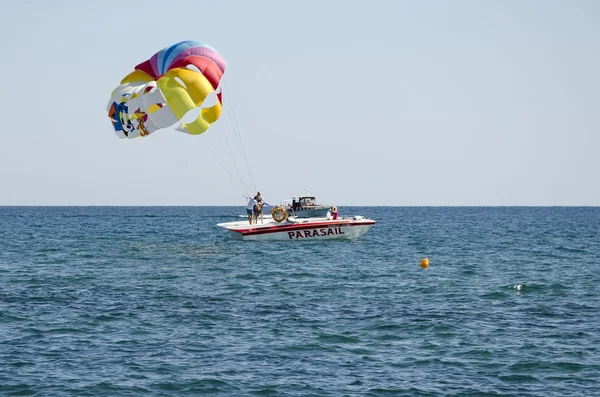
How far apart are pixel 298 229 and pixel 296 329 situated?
1043 inches

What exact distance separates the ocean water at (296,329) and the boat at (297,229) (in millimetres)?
8224

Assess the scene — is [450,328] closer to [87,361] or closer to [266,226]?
[87,361]

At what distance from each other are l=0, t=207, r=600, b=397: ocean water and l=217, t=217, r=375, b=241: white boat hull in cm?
821

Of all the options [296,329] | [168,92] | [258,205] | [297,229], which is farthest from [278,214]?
[296,329]

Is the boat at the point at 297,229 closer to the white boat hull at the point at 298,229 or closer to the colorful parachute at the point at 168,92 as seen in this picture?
the white boat hull at the point at 298,229

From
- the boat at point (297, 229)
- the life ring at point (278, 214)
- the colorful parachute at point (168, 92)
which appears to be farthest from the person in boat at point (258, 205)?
the colorful parachute at point (168, 92)

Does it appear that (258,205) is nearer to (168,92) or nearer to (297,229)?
(297,229)

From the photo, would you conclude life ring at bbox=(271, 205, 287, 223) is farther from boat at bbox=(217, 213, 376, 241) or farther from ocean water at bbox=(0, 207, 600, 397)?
ocean water at bbox=(0, 207, 600, 397)

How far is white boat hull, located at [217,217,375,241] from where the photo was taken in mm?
46906

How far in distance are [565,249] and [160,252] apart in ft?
88.0

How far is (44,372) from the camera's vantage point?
1641 cm

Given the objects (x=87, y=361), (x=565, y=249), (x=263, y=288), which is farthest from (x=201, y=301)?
(x=565, y=249)

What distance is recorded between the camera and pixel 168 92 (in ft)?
118

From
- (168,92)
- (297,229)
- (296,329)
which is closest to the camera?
(296,329)
